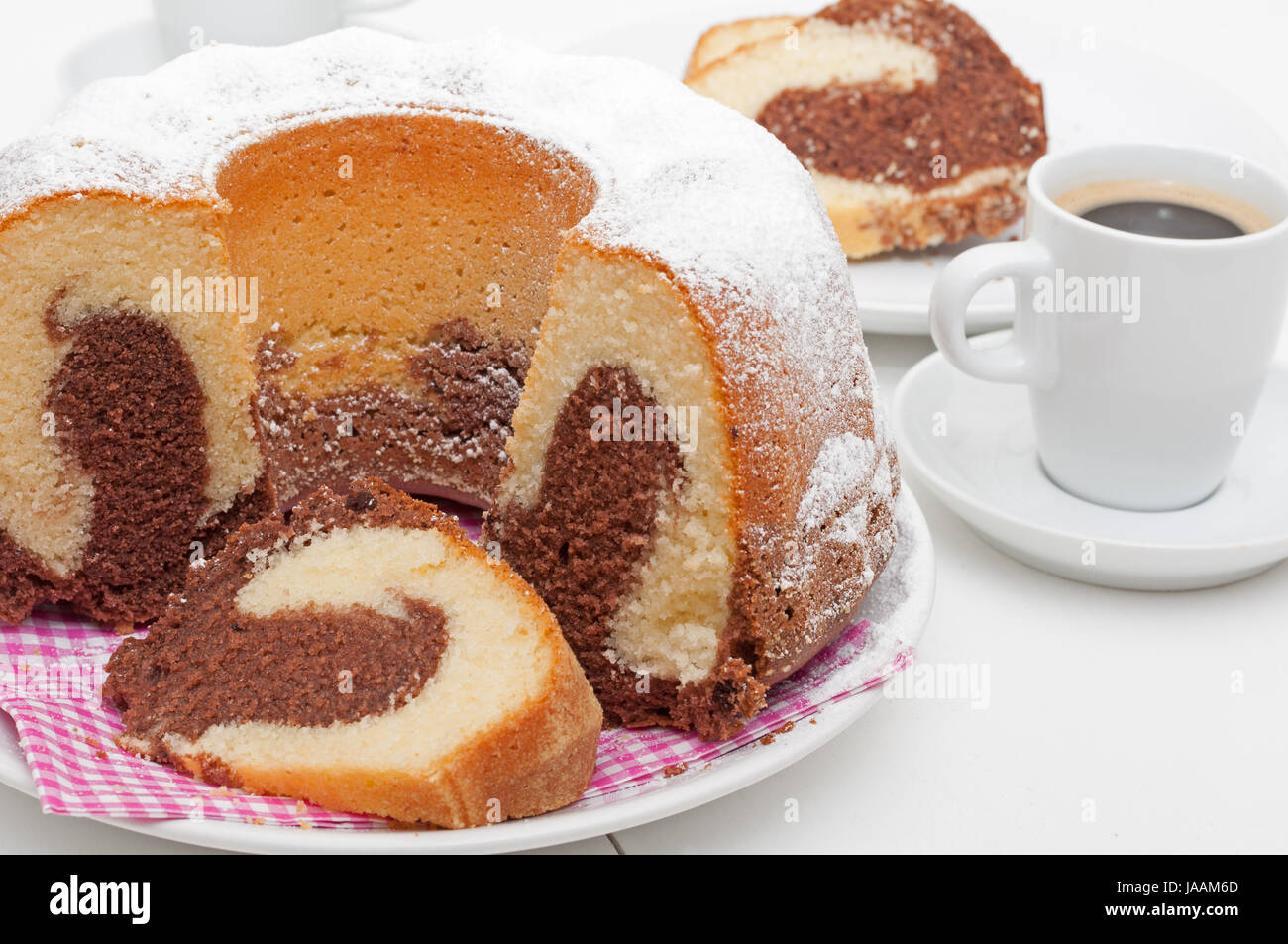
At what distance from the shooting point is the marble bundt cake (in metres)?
2.06

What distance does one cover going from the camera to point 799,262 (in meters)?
2.16

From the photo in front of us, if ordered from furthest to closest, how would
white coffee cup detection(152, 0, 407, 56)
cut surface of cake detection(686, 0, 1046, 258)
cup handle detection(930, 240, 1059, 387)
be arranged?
white coffee cup detection(152, 0, 407, 56)
cut surface of cake detection(686, 0, 1046, 258)
cup handle detection(930, 240, 1059, 387)

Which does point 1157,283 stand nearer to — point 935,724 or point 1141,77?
point 935,724

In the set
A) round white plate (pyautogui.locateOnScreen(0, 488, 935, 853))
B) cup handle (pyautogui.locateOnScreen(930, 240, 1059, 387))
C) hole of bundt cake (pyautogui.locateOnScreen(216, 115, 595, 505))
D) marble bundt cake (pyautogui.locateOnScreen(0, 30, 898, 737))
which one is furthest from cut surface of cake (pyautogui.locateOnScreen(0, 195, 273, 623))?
cup handle (pyautogui.locateOnScreen(930, 240, 1059, 387))

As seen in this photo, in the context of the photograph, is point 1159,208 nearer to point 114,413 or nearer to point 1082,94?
point 1082,94

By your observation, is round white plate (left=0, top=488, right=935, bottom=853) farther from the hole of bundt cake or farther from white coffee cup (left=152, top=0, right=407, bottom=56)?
white coffee cup (left=152, top=0, right=407, bottom=56)

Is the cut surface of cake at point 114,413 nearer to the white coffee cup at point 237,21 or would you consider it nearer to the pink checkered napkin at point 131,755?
the pink checkered napkin at point 131,755

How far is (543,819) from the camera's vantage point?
1.87 metres

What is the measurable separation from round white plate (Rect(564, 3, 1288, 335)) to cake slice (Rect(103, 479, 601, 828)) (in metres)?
1.54

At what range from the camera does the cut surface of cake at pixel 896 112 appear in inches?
136

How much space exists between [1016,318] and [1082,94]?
5.41 feet

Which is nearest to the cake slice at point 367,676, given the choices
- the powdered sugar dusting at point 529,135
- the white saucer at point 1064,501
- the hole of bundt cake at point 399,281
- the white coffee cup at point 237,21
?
the hole of bundt cake at point 399,281

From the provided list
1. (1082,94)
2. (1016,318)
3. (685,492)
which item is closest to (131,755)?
(685,492)

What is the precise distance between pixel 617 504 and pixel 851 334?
1.52 ft
